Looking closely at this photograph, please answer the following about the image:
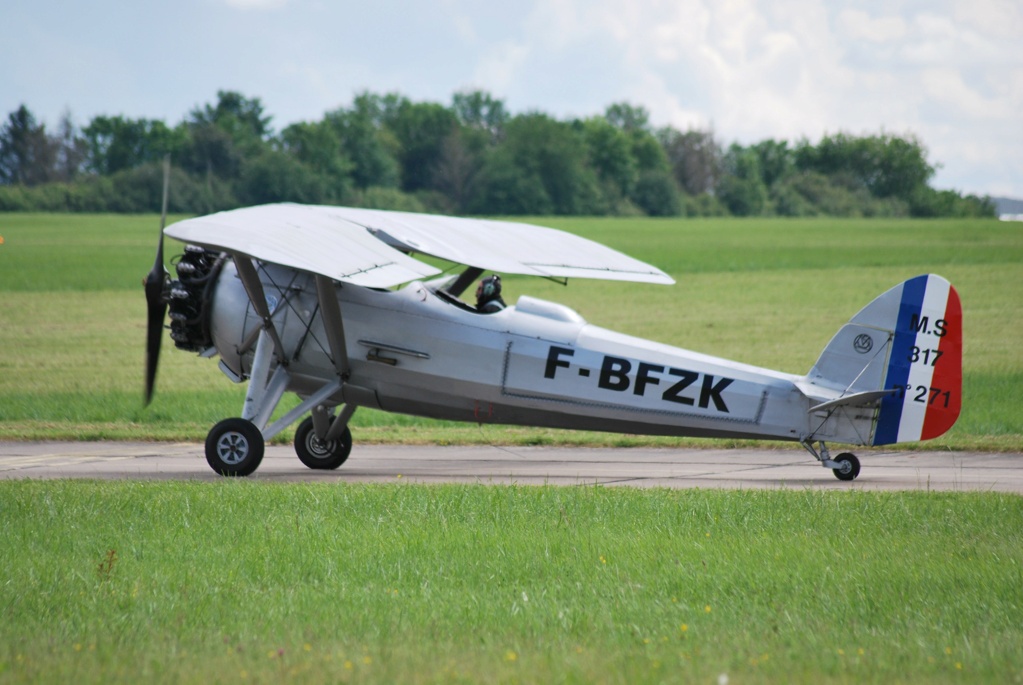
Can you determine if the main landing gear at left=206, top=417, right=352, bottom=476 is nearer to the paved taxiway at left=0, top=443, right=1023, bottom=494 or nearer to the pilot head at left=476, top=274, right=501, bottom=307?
the paved taxiway at left=0, top=443, right=1023, bottom=494

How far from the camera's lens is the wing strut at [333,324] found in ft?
44.2

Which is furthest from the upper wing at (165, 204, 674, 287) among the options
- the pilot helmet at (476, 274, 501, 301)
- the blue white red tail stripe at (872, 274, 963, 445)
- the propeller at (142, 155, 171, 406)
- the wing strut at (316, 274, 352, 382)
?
the blue white red tail stripe at (872, 274, 963, 445)

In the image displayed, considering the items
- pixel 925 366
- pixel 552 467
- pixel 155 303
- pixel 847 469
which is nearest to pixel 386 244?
pixel 155 303

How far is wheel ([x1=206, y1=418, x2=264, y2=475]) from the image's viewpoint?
13.2m

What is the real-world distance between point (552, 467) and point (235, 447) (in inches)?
156

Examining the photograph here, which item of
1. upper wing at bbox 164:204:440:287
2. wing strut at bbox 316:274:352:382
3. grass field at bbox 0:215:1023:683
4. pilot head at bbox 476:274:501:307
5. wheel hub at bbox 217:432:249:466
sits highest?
upper wing at bbox 164:204:440:287

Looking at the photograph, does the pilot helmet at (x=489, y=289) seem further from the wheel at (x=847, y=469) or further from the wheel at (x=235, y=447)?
the wheel at (x=847, y=469)

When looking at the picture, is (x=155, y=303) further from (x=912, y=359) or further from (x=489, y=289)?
(x=912, y=359)

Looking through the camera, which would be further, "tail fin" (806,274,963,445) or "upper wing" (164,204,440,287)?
"tail fin" (806,274,963,445)

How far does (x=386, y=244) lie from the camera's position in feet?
45.3

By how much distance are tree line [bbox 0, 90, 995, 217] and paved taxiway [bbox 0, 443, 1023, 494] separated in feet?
137

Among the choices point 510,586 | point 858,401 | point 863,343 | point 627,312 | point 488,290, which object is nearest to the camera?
point 510,586

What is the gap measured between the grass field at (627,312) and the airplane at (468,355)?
355 centimetres

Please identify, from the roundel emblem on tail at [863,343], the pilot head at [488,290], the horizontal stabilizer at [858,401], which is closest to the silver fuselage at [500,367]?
the pilot head at [488,290]
